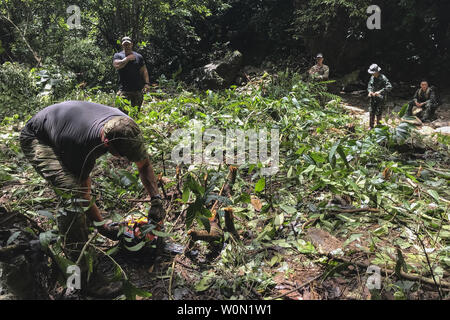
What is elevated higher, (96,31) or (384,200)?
(96,31)

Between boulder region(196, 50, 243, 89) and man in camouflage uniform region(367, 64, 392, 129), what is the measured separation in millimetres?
4256

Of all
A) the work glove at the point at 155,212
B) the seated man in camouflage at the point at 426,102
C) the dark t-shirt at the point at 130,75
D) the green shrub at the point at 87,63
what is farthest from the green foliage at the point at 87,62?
the seated man in camouflage at the point at 426,102

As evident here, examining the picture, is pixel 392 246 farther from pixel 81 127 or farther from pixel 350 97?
pixel 350 97

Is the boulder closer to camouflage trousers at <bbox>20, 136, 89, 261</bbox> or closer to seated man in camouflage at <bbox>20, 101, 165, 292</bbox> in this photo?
seated man in camouflage at <bbox>20, 101, 165, 292</bbox>

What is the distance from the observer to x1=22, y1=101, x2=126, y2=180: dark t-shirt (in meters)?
2.11

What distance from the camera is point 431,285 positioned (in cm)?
189

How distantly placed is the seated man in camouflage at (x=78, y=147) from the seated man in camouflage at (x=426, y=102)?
607 centimetres

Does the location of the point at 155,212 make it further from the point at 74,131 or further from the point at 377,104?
the point at 377,104

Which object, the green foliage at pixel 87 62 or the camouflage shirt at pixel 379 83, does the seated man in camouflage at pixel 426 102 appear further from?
the green foliage at pixel 87 62

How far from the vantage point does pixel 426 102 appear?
641 centimetres

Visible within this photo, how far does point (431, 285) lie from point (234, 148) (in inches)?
84.8

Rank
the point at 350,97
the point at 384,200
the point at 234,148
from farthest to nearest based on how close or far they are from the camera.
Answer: the point at 350,97 < the point at 234,148 < the point at 384,200
